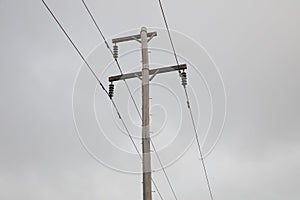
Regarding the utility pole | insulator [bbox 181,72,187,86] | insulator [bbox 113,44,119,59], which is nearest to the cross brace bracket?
the utility pole

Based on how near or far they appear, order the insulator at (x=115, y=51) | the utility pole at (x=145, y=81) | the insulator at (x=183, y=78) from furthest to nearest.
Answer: the insulator at (x=115, y=51), the insulator at (x=183, y=78), the utility pole at (x=145, y=81)

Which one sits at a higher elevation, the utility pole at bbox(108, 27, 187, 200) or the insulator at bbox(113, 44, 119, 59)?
the insulator at bbox(113, 44, 119, 59)

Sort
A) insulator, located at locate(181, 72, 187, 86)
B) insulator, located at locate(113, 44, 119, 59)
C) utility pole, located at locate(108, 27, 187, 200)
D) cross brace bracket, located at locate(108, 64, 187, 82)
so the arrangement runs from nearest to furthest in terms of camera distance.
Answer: utility pole, located at locate(108, 27, 187, 200) → cross brace bracket, located at locate(108, 64, 187, 82) → insulator, located at locate(181, 72, 187, 86) → insulator, located at locate(113, 44, 119, 59)

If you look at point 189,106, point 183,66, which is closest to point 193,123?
point 189,106

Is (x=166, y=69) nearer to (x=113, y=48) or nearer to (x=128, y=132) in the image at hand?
(x=113, y=48)

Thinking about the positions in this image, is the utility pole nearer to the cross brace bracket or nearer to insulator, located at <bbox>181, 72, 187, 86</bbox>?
the cross brace bracket

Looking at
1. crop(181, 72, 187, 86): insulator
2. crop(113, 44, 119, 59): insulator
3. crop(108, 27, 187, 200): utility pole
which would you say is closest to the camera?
crop(108, 27, 187, 200): utility pole

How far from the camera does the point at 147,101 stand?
987 centimetres

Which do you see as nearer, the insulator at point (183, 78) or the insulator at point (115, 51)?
the insulator at point (183, 78)

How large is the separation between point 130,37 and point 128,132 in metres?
2.78

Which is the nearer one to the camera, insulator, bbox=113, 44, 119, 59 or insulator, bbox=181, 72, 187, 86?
insulator, bbox=181, 72, 187, 86

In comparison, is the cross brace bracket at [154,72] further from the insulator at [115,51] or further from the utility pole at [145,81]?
the insulator at [115,51]

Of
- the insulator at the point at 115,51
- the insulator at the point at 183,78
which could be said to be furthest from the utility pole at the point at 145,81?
the insulator at the point at 183,78

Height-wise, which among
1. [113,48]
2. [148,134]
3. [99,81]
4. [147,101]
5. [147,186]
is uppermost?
[113,48]
